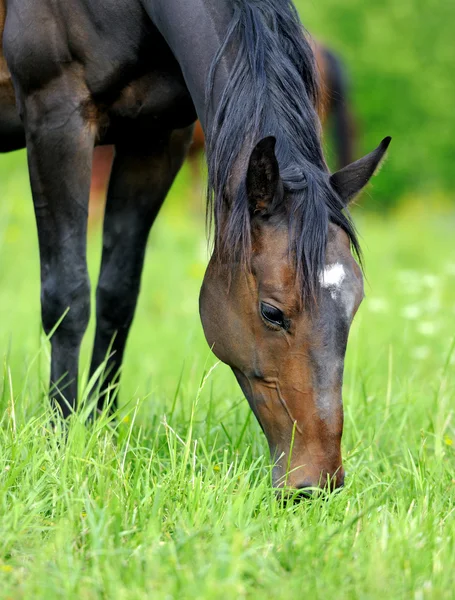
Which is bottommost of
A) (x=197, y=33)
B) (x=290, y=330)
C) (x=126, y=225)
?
(x=290, y=330)

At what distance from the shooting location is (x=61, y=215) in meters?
3.15

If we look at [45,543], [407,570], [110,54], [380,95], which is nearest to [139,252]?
[110,54]

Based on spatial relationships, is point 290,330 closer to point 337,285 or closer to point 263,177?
point 337,285

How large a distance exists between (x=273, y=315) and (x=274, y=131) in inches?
22.8

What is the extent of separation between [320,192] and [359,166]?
0.68 ft

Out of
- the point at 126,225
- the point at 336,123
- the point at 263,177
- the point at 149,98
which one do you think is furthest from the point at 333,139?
the point at 263,177

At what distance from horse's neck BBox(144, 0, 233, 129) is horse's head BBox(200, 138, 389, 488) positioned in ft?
1.67

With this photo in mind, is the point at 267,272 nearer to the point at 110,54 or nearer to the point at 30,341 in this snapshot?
the point at 110,54

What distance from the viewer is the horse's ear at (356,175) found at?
2.64 m

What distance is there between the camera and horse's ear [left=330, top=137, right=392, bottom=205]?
2.64 metres

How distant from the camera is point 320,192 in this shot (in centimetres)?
254

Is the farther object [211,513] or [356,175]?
[356,175]

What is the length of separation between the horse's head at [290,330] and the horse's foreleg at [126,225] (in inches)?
39.8

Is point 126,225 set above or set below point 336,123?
below
